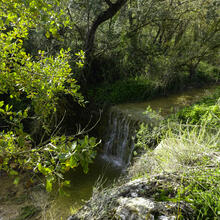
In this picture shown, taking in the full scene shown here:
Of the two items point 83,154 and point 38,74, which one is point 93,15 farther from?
point 83,154

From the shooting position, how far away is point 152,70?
8406 mm

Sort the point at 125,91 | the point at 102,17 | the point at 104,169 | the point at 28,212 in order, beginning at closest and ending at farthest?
the point at 28,212 < the point at 104,169 < the point at 102,17 < the point at 125,91

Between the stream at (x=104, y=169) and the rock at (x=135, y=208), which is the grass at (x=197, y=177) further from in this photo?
the stream at (x=104, y=169)

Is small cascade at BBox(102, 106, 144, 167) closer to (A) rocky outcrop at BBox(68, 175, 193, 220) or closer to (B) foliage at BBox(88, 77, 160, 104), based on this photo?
(B) foliage at BBox(88, 77, 160, 104)

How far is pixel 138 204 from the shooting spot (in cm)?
190

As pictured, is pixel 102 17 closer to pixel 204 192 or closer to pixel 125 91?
pixel 125 91

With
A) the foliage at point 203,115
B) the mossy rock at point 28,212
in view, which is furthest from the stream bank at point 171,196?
the mossy rock at point 28,212

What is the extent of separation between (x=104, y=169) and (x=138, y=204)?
14.4 ft

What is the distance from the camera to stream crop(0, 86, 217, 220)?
15.2 ft

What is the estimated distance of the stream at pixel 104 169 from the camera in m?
4.64

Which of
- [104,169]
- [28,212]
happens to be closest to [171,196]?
[28,212]

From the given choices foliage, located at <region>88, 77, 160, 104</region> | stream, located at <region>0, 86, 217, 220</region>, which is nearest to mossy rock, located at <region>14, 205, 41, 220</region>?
stream, located at <region>0, 86, 217, 220</region>

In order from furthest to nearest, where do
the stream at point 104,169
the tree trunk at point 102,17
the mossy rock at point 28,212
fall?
the tree trunk at point 102,17 → the stream at point 104,169 → the mossy rock at point 28,212

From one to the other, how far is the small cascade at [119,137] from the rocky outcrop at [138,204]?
3.93 m
